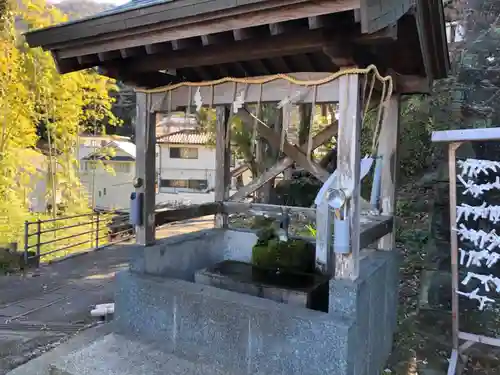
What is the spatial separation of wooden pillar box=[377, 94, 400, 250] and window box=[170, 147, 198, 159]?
2393cm

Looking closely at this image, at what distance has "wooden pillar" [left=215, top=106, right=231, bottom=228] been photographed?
200 inches

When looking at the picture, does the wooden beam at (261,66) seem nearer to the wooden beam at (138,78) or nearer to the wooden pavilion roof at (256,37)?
the wooden pavilion roof at (256,37)

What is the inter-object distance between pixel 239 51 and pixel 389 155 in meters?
1.97

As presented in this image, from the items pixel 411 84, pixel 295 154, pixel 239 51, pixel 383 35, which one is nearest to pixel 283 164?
pixel 295 154

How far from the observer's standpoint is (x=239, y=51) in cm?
324

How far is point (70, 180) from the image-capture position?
12.3m

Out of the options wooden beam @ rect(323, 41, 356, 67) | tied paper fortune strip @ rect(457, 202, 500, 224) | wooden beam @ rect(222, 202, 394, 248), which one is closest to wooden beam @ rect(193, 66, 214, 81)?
wooden beam @ rect(222, 202, 394, 248)

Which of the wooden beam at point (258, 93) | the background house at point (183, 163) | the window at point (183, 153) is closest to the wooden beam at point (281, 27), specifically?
the wooden beam at point (258, 93)

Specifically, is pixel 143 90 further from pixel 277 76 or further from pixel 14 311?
pixel 14 311

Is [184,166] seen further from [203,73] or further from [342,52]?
[342,52]

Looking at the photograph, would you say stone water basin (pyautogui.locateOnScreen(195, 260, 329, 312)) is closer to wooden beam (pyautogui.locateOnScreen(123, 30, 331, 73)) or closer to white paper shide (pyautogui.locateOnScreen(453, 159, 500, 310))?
white paper shide (pyautogui.locateOnScreen(453, 159, 500, 310))

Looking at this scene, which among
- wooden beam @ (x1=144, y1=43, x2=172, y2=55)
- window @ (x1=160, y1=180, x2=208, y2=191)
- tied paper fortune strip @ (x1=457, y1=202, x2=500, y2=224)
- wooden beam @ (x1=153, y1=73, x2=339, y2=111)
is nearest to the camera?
wooden beam @ (x1=153, y1=73, x2=339, y2=111)

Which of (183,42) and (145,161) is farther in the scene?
(145,161)

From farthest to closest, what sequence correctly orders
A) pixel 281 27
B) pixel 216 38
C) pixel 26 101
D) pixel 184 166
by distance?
pixel 184 166, pixel 26 101, pixel 216 38, pixel 281 27
